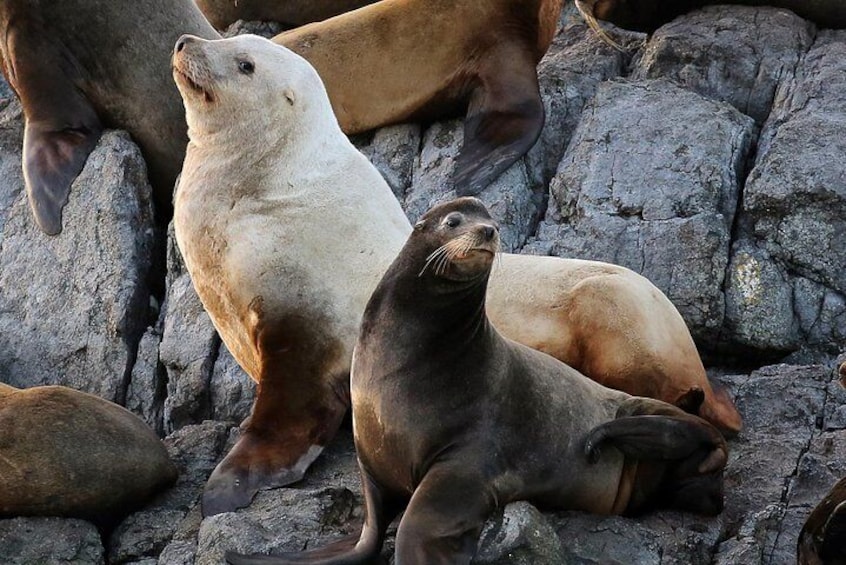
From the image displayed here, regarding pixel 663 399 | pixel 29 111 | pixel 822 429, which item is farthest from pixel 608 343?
pixel 29 111

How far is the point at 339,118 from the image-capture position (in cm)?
1065

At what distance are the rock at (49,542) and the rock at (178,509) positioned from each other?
0.32 feet

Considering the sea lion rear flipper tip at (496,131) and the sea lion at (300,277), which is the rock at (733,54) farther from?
the sea lion at (300,277)

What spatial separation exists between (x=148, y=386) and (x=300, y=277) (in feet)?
5.26

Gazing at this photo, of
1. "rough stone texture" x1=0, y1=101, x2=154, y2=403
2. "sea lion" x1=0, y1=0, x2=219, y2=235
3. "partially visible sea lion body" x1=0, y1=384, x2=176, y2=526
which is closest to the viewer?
"partially visible sea lion body" x1=0, y1=384, x2=176, y2=526

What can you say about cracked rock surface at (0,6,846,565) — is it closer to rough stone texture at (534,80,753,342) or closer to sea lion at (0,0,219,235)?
rough stone texture at (534,80,753,342)

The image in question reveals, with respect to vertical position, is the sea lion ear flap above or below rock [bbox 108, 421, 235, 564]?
above

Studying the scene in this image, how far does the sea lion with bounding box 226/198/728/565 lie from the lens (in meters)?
6.41

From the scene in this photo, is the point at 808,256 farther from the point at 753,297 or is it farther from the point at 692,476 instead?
the point at 692,476

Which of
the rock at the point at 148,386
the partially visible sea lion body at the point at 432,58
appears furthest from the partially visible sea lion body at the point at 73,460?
the partially visible sea lion body at the point at 432,58

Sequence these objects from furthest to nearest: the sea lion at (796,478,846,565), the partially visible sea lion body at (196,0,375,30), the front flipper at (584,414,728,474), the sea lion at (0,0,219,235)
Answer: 1. the partially visible sea lion body at (196,0,375,30)
2. the sea lion at (0,0,219,235)
3. the front flipper at (584,414,728,474)
4. the sea lion at (796,478,846,565)

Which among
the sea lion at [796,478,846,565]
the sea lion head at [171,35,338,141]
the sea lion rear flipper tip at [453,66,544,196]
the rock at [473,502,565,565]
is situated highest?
the sea lion head at [171,35,338,141]

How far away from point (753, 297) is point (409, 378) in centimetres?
277

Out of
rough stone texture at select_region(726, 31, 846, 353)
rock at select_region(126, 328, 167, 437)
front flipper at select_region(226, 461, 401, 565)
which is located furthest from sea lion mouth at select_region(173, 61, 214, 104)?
rough stone texture at select_region(726, 31, 846, 353)
